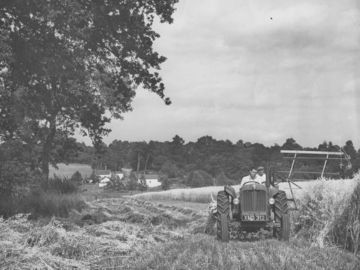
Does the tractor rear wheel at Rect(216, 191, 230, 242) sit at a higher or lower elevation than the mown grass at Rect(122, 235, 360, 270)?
higher

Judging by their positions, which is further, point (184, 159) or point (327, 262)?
point (184, 159)

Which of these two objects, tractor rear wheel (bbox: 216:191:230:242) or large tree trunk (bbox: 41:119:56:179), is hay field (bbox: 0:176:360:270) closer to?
tractor rear wheel (bbox: 216:191:230:242)

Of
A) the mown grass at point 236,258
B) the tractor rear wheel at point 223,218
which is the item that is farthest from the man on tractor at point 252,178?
the mown grass at point 236,258

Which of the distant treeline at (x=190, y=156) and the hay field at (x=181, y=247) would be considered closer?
the hay field at (x=181, y=247)

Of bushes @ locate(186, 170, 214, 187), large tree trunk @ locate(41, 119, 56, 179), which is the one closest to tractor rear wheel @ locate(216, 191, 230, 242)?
large tree trunk @ locate(41, 119, 56, 179)

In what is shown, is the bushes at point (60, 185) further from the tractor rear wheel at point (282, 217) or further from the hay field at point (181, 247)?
the tractor rear wheel at point (282, 217)

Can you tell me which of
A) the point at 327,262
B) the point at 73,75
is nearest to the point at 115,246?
the point at 327,262

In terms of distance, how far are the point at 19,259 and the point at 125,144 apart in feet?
587

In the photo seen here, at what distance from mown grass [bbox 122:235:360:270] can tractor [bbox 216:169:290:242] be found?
8.13 feet

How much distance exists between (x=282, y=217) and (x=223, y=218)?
125 cm

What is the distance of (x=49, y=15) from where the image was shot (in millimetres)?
14727

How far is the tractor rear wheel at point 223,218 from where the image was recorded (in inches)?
486

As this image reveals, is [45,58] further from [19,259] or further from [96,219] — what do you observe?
[19,259]

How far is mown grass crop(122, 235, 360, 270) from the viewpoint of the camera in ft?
26.2
